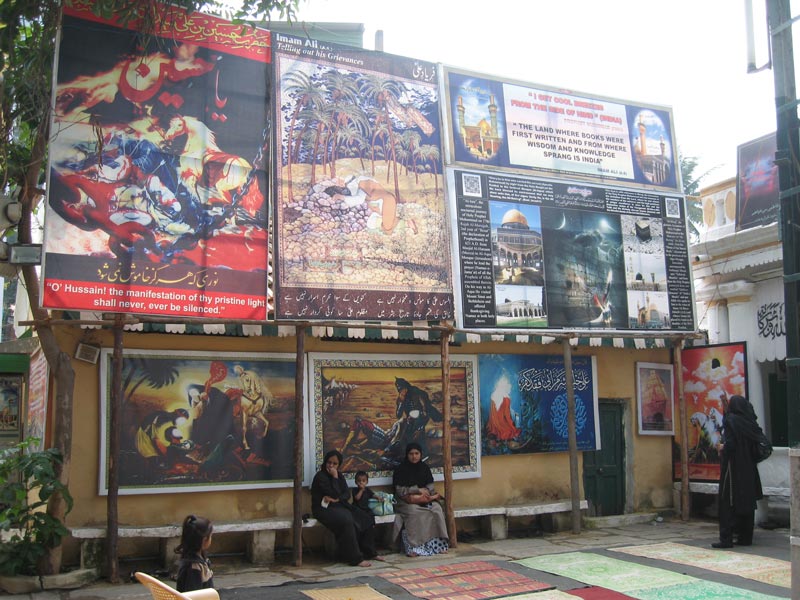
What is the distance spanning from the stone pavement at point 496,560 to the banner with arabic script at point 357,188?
2770 mm

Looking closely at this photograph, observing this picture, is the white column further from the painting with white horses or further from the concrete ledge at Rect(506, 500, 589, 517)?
the concrete ledge at Rect(506, 500, 589, 517)

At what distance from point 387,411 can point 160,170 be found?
3966 mm

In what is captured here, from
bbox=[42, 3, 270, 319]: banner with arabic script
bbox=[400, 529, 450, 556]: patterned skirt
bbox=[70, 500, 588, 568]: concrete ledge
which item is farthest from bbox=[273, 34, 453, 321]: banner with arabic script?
bbox=[400, 529, 450, 556]: patterned skirt

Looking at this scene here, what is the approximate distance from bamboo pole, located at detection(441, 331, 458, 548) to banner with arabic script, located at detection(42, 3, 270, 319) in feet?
7.61

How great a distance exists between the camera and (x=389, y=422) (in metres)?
10.1

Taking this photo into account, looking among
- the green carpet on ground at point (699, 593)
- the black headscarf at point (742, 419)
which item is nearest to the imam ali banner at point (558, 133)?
the black headscarf at point (742, 419)

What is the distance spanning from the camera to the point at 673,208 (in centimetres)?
1223

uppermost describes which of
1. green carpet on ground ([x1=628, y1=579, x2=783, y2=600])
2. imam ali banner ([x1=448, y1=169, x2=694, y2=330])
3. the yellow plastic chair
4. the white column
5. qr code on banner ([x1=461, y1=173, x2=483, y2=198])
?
qr code on banner ([x1=461, y1=173, x2=483, y2=198])

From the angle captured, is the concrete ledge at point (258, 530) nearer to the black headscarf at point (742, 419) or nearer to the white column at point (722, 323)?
the black headscarf at point (742, 419)

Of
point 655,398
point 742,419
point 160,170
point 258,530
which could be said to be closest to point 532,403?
point 655,398

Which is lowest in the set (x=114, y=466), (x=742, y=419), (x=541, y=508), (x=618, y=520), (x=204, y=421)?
(x=618, y=520)

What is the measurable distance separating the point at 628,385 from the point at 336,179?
565cm

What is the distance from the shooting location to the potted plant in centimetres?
737

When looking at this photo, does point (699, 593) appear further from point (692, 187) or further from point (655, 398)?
point (692, 187)
